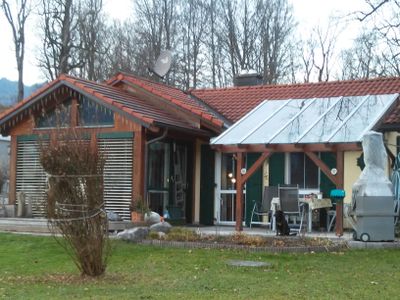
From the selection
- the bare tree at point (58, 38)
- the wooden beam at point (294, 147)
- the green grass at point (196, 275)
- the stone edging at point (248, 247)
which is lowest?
the green grass at point (196, 275)

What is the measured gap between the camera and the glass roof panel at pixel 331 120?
40.6 feet

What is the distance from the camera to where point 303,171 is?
1534 centimetres

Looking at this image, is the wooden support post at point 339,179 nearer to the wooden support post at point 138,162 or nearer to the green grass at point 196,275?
the green grass at point 196,275

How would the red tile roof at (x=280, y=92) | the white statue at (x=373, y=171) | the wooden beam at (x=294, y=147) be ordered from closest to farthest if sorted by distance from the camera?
the white statue at (x=373, y=171)
the wooden beam at (x=294, y=147)
the red tile roof at (x=280, y=92)

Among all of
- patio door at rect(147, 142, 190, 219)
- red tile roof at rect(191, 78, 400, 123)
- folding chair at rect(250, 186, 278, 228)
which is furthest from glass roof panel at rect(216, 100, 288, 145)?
patio door at rect(147, 142, 190, 219)

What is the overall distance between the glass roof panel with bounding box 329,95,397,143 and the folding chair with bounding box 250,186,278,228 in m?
2.36

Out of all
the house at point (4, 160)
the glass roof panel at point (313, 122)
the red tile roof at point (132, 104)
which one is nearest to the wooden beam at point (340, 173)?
the glass roof panel at point (313, 122)

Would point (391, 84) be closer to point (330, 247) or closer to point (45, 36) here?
point (330, 247)

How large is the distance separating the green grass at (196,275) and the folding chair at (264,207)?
3757mm

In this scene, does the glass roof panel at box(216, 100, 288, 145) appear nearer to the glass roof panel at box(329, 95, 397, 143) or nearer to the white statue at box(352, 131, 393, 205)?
the glass roof panel at box(329, 95, 397, 143)

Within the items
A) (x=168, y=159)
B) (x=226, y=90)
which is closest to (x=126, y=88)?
(x=168, y=159)

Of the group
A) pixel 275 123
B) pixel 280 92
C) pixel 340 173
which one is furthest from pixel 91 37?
pixel 340 173

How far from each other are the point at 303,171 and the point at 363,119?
9.21 feet

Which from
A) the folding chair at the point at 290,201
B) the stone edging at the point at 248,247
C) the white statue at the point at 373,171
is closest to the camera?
the stone edging at the point at 248,247
